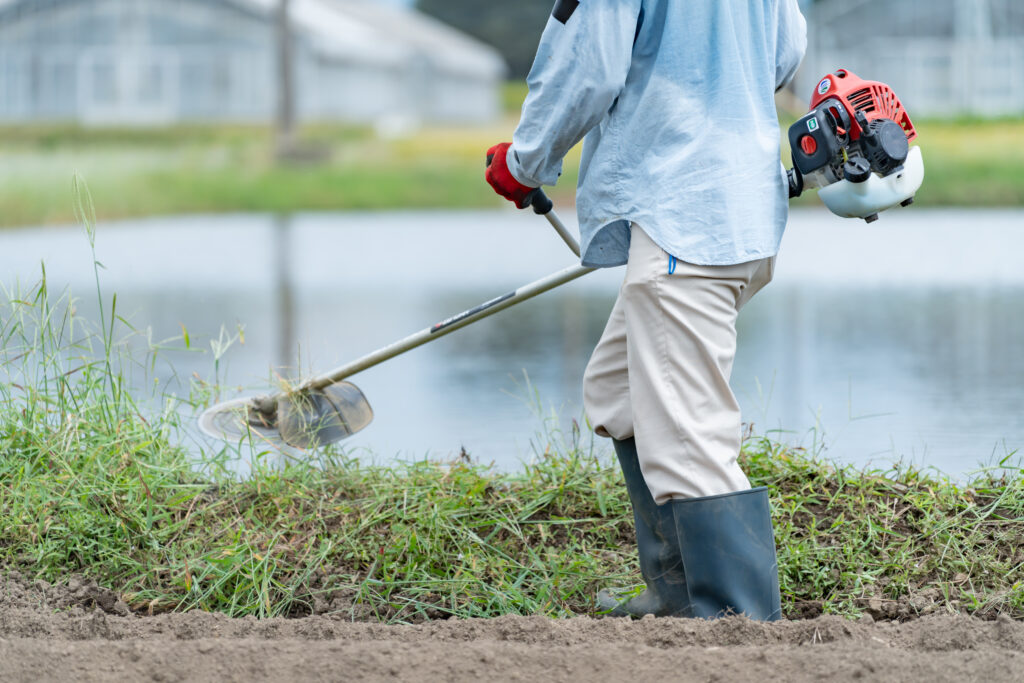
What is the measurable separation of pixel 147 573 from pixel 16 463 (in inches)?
20.8

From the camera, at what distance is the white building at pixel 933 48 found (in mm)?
27500

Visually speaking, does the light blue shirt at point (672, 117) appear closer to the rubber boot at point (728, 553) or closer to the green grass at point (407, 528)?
the rubber boot at point (728, 553)

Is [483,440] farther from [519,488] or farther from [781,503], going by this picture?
[781,503]

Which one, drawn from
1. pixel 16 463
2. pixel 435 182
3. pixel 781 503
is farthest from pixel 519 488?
pixel 435 182

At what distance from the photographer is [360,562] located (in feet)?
10.1

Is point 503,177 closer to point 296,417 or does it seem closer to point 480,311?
point 480,311

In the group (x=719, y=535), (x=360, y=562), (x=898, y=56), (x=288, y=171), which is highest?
(x=898, y=56)

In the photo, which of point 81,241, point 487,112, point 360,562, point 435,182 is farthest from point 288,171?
point 487,112

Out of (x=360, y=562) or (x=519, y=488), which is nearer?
(x=360, y=562)

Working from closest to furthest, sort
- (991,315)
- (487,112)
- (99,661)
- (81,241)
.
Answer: (99,661) → (991,315) → (81,241) → (487,112)

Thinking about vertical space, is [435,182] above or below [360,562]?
above

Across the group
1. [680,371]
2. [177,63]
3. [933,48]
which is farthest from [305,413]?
[933,48]

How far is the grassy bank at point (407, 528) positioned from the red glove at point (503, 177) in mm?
842

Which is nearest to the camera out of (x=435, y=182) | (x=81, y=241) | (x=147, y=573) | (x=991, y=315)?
(x=147, y=573)
